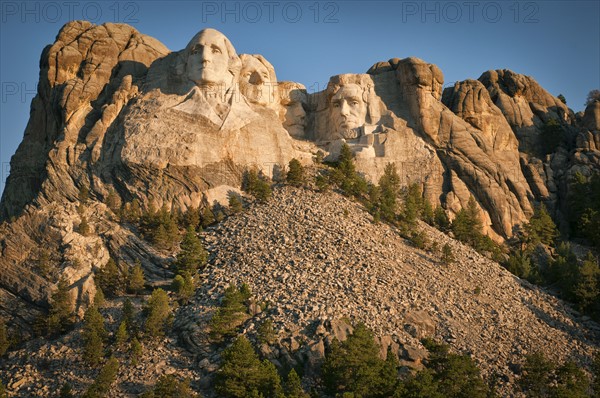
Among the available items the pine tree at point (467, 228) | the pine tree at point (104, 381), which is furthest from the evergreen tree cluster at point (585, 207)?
the pine tree at point (104, 381)

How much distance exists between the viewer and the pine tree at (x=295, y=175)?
69.4 m

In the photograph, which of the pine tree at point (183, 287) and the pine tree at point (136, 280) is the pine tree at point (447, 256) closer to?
the pine tree at point (183, 287)

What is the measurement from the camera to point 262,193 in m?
67.1

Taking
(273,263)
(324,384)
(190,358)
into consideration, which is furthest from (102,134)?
(324,384)

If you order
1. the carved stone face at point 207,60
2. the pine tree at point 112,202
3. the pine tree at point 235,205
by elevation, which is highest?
the carved stone face at point 207,60

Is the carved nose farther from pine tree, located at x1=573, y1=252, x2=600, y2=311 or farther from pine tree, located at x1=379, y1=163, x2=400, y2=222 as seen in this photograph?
pine tree, located at x1=573, y1=252, x2=600, y2=311

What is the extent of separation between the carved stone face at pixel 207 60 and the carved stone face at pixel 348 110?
35.4ft

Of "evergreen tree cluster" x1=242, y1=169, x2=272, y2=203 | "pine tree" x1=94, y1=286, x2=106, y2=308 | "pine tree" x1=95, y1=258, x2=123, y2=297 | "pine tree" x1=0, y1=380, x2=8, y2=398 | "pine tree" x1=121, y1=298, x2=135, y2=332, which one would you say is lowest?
"pine tree" x1=0, y1=380, x2=8, y2=398

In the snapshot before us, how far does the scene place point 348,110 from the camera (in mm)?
77750

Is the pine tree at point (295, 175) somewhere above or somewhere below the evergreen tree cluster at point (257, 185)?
above

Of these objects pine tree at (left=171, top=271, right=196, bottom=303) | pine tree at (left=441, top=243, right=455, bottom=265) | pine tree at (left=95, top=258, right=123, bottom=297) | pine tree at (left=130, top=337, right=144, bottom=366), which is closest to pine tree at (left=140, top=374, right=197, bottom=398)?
pine tree at (left=130, top=337, right=144, bottom=366)

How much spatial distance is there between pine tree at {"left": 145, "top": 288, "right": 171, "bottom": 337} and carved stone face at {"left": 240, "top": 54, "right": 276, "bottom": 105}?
80.5 feet

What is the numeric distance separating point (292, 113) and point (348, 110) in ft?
17.1

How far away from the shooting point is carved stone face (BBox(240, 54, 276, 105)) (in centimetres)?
7512
